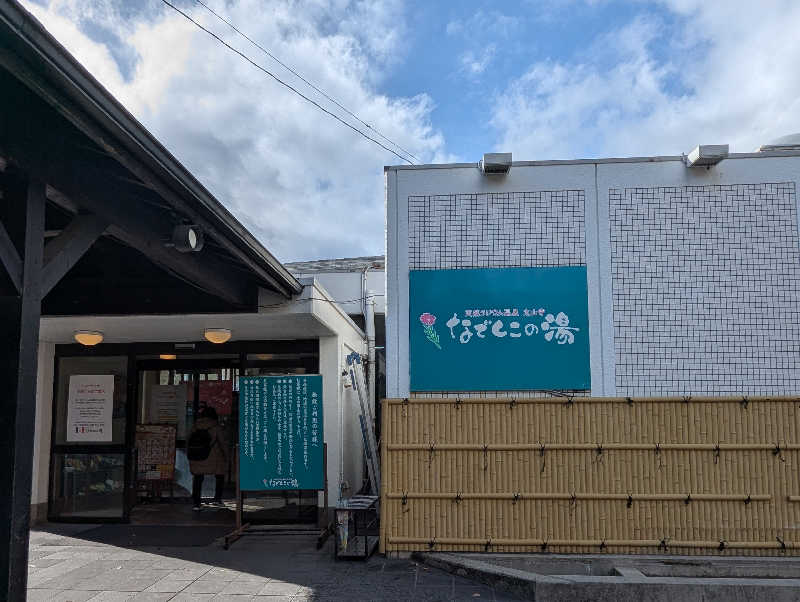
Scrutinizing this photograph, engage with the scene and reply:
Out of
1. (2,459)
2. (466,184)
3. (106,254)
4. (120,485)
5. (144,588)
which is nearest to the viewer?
(2,459)

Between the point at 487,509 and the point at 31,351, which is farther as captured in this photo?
the point at 487,509

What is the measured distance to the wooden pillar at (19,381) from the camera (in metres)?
3.94

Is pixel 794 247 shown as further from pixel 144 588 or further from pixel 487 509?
pixel 144 588

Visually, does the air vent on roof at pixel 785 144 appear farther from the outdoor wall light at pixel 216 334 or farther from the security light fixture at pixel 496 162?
the outdoor wall light at pixel 216 334

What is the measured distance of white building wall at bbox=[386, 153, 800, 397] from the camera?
8.12m

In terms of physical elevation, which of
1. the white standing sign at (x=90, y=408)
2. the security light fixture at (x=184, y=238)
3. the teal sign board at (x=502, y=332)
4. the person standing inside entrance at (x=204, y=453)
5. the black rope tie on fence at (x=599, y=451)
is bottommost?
the person standing inside entrance at (x=204, y=453)

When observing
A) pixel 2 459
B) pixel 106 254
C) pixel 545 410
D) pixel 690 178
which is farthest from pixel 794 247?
pixel 2 459

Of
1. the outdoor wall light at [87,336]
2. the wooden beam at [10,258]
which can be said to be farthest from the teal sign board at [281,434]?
the wooden beam at [10,258]

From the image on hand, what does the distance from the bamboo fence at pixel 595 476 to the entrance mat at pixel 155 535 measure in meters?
2.83

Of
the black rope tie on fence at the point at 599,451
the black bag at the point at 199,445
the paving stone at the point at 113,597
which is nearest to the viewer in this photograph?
the paving stone at the point at 113,597

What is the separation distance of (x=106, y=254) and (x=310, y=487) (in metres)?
3.81

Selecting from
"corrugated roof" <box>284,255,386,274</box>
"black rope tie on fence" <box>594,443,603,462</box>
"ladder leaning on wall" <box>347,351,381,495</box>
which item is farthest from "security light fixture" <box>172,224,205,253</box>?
"corrugated roof" <box>284,255,386,274</box>

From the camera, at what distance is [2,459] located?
3.96 meters

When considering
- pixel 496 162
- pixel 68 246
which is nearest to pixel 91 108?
pixel 68 246
